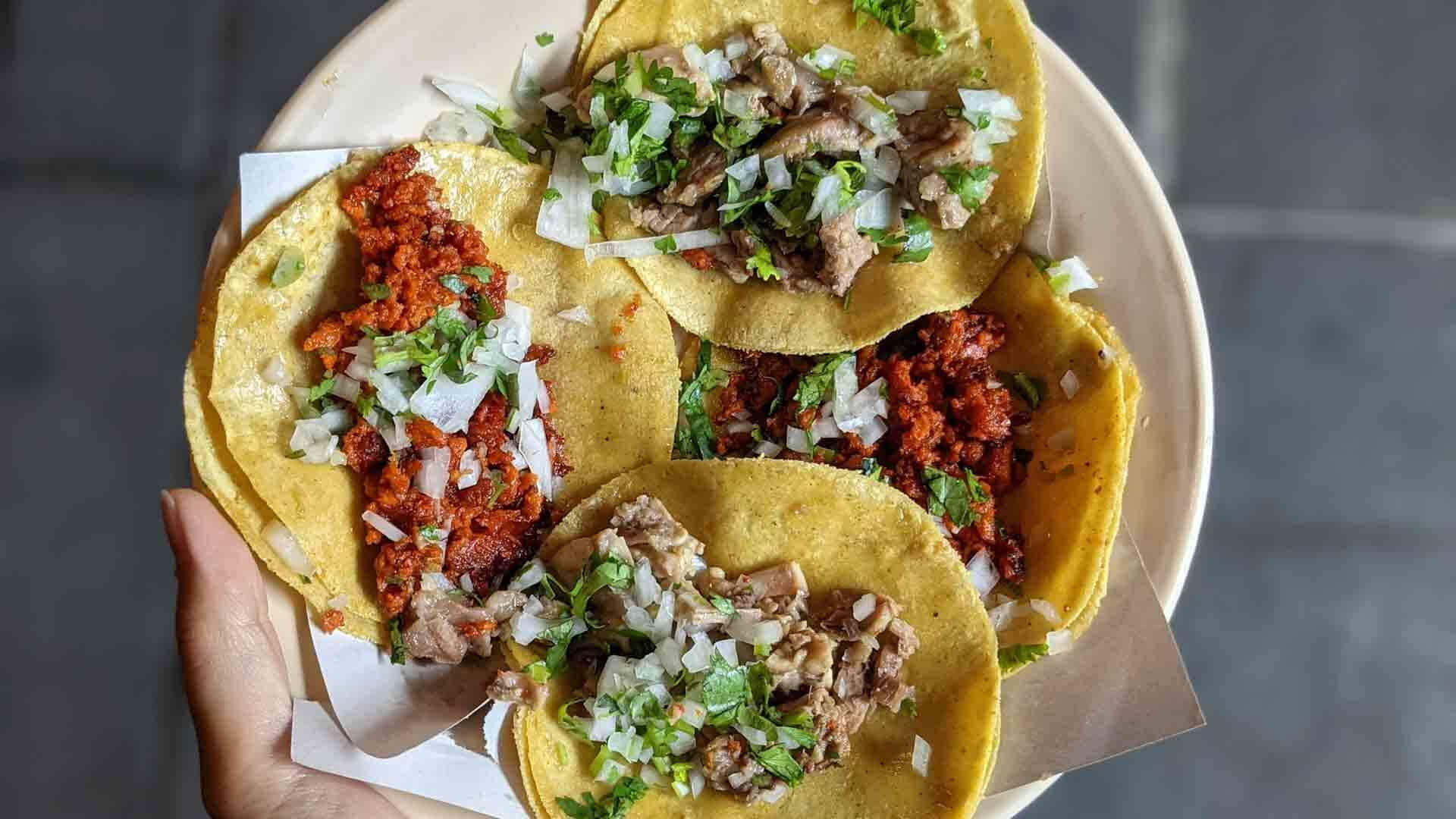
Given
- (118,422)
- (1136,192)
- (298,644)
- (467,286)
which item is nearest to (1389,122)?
(1136,192)

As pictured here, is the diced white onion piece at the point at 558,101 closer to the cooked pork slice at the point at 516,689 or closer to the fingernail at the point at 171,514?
the fingernail at the point at 171,514

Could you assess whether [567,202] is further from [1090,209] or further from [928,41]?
[1090,209]

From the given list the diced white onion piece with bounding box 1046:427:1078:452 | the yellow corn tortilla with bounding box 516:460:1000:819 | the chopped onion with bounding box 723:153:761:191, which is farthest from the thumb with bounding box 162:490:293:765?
the diced white onion piece with bounding box 1046:427:1078:452

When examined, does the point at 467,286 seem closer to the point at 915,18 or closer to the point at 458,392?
the point at 458,392

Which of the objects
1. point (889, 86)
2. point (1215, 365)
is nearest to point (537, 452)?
point (889, 86)

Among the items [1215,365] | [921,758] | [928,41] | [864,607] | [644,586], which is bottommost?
[1215,365]

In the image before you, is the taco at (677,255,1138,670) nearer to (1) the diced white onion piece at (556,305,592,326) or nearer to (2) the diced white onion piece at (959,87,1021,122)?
(2) the diced white onion piece at (959,87,1021,122)
